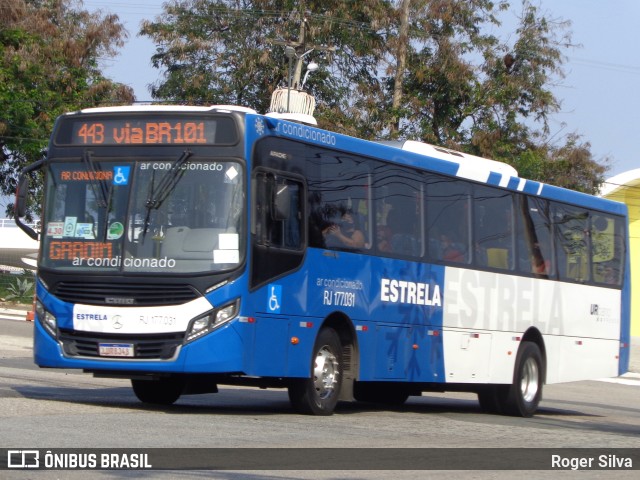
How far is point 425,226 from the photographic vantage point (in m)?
15.4

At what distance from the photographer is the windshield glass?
12.3 metres

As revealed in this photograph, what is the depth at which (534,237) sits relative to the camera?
1777 centimetres

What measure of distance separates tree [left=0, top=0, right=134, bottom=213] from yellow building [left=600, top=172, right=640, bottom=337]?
1971 centimetres

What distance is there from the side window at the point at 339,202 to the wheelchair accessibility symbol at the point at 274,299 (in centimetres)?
83

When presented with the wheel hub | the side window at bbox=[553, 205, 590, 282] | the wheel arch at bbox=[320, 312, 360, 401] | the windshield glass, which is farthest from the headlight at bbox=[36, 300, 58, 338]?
the side window at bbox=[553, 205, 590, 282]

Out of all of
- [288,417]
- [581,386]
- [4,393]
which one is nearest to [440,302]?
[288,417]

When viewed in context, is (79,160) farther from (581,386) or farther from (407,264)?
(581,386)

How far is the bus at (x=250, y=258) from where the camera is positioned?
483 inches

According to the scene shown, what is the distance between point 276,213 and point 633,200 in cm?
3748

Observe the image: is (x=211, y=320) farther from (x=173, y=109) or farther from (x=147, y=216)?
(x=173, y=109)

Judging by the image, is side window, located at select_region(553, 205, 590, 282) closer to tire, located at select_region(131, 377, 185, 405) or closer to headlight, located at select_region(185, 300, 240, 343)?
tire, located at select_region(131, 377, 185, 405)

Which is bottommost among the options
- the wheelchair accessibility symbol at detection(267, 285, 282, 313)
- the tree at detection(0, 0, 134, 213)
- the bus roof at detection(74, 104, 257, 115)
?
the wheelchair accessibility symbol at detection(267, 285, 282, 313)

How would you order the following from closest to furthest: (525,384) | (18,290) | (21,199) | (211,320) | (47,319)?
(211,320), (47,319), (21,199), (525,384), (18,290)

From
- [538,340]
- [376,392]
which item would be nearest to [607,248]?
[538,340]
